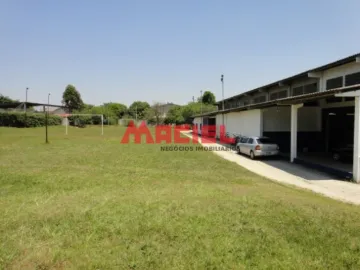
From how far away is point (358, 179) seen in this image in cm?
959

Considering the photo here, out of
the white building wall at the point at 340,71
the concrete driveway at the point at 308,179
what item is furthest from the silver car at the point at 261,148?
the white building wall at the point at 340,71

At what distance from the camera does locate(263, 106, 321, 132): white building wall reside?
1814 centimetres

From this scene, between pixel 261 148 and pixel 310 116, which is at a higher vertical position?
pixel 310 116

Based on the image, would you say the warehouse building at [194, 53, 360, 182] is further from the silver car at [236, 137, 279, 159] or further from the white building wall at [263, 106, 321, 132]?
the silver car at [236, 137, 279, 159]

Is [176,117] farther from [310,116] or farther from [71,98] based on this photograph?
[310,116]

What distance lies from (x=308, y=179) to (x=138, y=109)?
93514 mm

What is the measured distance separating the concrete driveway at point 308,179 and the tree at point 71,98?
87.7 metres

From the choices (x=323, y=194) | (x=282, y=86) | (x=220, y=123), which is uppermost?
(x=282, y=86)

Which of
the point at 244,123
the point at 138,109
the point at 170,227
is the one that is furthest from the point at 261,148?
the point at 138,109

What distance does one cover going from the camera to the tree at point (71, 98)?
300ft

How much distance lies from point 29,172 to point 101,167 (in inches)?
109

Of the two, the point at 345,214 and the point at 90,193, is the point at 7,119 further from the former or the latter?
the point at 345,214

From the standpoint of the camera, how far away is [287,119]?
18516 millimetres

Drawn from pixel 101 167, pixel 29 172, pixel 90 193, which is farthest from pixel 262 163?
pixel 29 172
